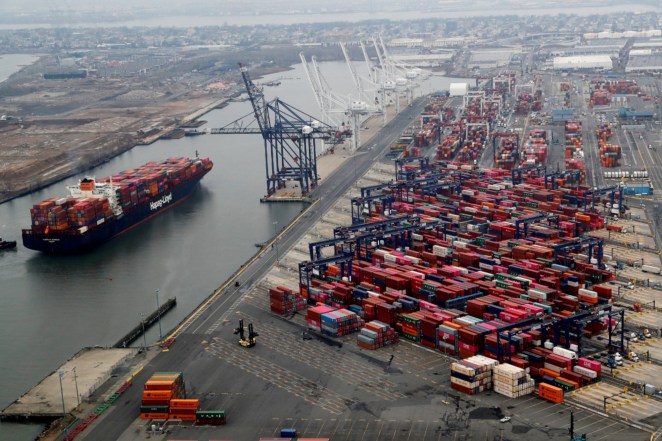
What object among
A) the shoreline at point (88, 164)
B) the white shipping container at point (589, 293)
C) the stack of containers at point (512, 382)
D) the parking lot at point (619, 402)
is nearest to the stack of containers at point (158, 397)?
the stack of containers at point (512, 382)

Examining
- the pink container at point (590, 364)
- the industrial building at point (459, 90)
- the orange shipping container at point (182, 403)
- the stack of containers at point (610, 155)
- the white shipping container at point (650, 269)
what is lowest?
the orange shipping container at point (182, 403)

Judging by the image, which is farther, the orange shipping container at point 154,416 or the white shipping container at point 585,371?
the white shipping container at point 585,371

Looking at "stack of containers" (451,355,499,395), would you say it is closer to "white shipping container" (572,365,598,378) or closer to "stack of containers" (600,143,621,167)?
"white shipping container" (572,365,598,378)

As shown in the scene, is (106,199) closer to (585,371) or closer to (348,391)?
(348,391)

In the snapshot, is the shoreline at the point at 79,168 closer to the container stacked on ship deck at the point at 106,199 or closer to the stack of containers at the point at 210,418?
the container stacked on ship deck at the point at 106,199

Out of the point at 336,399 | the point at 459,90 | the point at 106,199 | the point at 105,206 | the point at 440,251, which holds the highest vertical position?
the point at 459,90

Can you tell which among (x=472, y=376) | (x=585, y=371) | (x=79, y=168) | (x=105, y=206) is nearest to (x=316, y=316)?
(x=472, y=376)

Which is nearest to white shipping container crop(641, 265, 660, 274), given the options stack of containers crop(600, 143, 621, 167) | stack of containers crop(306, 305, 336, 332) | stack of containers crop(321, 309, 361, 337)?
stack of containers crop(321, 309, 361, 337)
